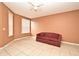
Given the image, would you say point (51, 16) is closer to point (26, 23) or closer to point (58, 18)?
point (58, 18)

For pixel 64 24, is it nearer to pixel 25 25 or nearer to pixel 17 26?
pixel 17 26

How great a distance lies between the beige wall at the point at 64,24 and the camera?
5.27 m

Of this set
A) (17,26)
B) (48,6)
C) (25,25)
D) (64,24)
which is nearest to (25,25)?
(25,25)

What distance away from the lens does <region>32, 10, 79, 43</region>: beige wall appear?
5270mm

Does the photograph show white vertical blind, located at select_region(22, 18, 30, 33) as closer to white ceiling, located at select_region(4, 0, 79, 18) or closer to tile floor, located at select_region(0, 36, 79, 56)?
white ceiling, located at select_region(4, 0, 79, 18)

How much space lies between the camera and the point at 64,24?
584cm

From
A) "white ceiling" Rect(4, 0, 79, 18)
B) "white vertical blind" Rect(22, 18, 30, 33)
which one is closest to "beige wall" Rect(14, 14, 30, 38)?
"white vertical blind" Rect(22, 18, 30, 33)

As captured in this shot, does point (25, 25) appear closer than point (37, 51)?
No

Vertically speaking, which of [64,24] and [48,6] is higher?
[48,6]

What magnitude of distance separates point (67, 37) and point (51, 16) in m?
2.02

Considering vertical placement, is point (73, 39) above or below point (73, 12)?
below

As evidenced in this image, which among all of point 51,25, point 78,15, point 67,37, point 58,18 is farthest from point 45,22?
point 78,15

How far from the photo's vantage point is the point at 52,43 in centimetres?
480

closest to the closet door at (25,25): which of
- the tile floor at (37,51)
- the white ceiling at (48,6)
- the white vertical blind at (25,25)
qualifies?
the white vertical blind at (25,25)
